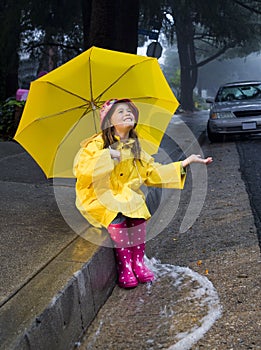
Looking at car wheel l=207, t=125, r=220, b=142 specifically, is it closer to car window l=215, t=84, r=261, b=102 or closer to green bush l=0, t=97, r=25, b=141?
car window l=215, t=84, r=261, b=102

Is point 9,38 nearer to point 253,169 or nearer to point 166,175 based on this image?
point 253,169

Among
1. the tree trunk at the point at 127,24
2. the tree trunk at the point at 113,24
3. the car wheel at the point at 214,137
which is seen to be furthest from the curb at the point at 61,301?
the car wheel at the point at 214,137

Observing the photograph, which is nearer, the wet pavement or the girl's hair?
the wet pavement

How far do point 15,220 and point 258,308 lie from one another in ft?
6.83

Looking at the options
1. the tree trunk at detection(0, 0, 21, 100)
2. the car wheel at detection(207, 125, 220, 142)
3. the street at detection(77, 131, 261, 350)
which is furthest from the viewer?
the tree trunk at detection(0, 0, 21, 100)

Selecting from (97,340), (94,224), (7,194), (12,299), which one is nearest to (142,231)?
(94,224)

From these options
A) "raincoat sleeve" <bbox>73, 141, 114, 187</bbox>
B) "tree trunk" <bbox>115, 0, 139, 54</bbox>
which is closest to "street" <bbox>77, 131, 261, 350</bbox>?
"raincoat sleeve" <bbox>73, 141, 114, 187</bbox>

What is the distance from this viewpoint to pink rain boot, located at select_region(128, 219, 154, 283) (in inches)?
135

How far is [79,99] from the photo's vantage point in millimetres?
3816

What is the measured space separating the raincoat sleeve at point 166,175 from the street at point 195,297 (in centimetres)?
67

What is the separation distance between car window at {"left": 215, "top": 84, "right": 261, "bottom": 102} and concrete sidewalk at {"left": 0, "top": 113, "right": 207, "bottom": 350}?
28.8 ft

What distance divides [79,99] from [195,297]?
1.74 metres

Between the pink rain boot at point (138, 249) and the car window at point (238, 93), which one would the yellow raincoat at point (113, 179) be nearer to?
the pink rain boot at point (138, 249)

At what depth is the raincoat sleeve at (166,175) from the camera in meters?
3.47
